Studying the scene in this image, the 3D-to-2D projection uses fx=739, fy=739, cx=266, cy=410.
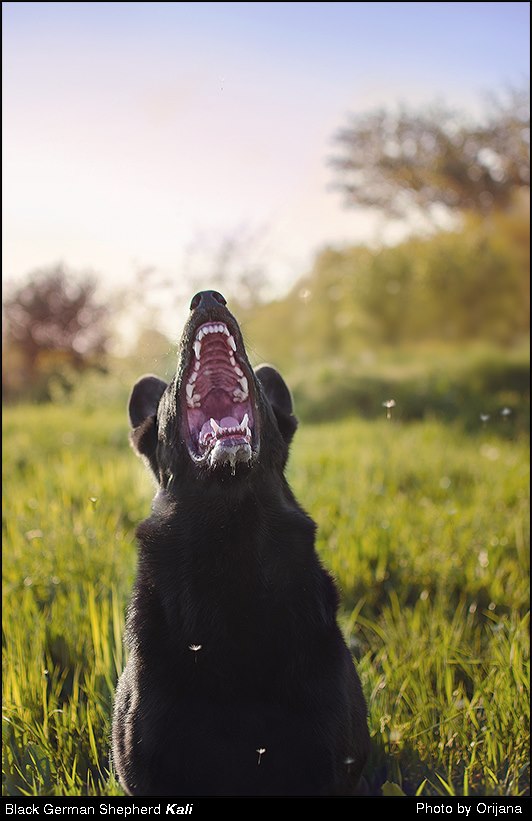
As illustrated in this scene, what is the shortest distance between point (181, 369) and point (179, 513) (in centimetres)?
51

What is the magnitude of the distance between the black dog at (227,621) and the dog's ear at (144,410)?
0.14 metres

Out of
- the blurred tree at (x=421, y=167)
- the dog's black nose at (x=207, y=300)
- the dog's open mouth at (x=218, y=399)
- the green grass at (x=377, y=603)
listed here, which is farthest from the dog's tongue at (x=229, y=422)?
the blurred tree at (x=421, y=167)

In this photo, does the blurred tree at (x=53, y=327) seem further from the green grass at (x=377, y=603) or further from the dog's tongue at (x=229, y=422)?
the dog's tongue at (x=229, y=422)

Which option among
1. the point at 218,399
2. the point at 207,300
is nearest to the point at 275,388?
the point at 218,399

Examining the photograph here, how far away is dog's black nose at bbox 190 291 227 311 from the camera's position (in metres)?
2.50

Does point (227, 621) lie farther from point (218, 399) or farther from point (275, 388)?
point (275, 388)

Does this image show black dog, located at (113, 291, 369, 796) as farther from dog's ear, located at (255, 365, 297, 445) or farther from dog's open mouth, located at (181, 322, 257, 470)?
dog's ear, located at (255, 365, 297, 445)

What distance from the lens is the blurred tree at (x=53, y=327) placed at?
55.1 ft

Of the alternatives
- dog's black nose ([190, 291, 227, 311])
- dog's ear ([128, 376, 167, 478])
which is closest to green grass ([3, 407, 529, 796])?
dog's ear ([128, 376, 167, 478])

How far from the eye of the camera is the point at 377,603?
4.58m

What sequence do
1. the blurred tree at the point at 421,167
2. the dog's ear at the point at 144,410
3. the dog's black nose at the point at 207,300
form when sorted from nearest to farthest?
the dog's black nose at the point at 207,300, the dog's ear at the point at 144,410, the blurred tree at the point at 421,167

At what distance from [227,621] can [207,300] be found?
1.08m

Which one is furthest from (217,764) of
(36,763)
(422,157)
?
(422,157)

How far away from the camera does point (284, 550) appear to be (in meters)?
2.62
